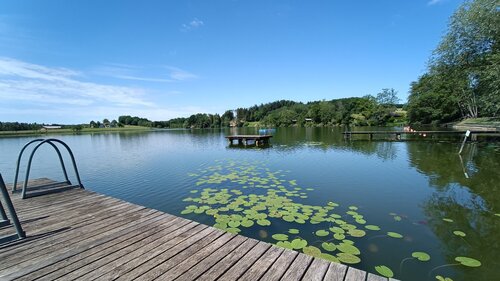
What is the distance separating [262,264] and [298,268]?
444mm

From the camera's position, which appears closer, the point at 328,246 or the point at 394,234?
the point at 328,246

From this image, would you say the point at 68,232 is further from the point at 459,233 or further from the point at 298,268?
the point at 459,233

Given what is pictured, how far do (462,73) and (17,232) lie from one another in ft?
109

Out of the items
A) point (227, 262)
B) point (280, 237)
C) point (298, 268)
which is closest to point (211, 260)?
point (227, 262)

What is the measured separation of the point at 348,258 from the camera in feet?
13.9

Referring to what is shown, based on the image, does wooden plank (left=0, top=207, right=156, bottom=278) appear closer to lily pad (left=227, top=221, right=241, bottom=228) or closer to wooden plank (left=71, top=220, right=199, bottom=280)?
wooden plank (left=71, top=220, right=199, bottom=280)

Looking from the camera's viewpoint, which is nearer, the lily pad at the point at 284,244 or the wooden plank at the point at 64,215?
the wooden plank at the point at 64,215

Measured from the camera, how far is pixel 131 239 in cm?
358

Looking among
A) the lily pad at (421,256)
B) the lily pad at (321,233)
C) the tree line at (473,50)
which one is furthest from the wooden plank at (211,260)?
the tree line at (473,50)

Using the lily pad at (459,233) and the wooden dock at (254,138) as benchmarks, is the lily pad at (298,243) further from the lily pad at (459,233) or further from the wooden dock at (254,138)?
the wooden dock at (254,138)

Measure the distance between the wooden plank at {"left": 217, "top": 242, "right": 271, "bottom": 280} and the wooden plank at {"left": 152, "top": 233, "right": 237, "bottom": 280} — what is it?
0.46 metres

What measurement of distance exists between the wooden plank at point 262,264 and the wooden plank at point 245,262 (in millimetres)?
54

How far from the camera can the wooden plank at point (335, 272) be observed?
2557 mm

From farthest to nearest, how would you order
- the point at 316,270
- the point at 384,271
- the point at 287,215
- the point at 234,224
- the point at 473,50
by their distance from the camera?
the point at 473,50
the point at 287,215
the point at 234,224
the point at 384,271
the point at 316,270
